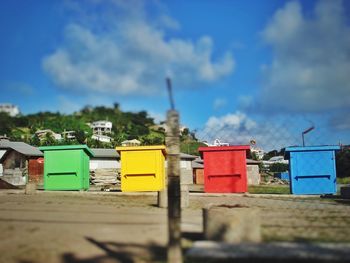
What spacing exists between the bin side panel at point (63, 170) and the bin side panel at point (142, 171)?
1.97 metres

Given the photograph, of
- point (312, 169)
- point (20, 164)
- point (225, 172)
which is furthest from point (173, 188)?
point (20, 164)

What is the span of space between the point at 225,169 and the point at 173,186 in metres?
11.5

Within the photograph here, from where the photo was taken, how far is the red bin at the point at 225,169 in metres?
16.8

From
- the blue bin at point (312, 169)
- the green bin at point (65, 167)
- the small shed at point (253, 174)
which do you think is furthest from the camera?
the small shed at point (253, 174)

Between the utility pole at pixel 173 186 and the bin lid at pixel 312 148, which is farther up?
the bin lid at pixel 312 148

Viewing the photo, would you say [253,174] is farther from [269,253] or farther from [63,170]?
[269,253]

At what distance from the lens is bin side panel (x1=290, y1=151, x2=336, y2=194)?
16328 millimetres

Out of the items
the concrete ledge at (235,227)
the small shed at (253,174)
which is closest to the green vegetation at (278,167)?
the small shed at (253,174)

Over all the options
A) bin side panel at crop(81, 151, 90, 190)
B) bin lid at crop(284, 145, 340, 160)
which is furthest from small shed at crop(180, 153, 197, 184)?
bin lid at crop(284, 145, 340, 160)

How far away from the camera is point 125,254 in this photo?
6242mm

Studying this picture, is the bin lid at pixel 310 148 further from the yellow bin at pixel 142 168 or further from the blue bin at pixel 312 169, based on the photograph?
the yellow bin at pixel 142 168

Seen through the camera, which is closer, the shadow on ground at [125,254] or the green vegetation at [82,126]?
the shadow on ground at [125,254]

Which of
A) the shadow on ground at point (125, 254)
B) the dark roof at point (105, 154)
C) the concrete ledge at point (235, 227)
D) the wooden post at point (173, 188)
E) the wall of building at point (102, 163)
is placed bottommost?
the shadow on ground at point (125, 254)

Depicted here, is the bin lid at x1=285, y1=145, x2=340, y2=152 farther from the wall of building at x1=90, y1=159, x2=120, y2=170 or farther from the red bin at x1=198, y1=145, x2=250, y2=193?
the wall of building at x1=90, y1=159, x2=120, y2=170
